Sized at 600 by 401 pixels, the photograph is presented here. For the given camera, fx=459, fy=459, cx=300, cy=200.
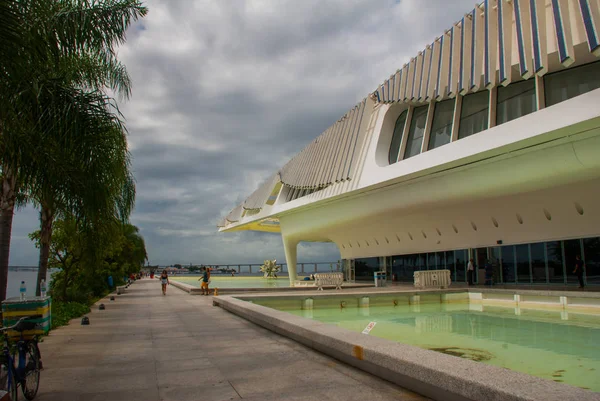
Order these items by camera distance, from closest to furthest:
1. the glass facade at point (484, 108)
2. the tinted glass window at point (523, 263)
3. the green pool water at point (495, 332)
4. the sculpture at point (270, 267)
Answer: the green pool water at point (495, 332) → the glass facade at point (484, 108) → the tinted glass window at point (523, 263) → the sculpture at point (270, 267)

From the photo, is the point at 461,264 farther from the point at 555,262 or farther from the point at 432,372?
the point at 432,372

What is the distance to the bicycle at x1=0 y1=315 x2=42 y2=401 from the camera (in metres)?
4.36

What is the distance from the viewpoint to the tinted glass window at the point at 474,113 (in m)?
16.8

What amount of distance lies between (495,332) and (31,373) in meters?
9.09

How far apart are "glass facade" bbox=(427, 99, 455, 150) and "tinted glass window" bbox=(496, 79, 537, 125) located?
7.63 ft

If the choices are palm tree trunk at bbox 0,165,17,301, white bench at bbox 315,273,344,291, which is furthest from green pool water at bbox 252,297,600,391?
palm tree trunk at bbox 0,165,17,301

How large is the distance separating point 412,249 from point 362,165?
6558 millimetres

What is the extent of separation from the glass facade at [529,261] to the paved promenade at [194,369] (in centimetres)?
1370

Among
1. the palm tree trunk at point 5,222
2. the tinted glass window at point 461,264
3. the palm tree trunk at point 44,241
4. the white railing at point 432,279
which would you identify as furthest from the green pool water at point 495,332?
the palm tree trunk at point 5,222

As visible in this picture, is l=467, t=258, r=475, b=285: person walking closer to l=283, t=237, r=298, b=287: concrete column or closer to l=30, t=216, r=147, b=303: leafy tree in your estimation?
l=30, t=216, r=147, b=303: leafy tree

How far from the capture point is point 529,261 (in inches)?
758

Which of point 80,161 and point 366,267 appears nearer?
point 80,161

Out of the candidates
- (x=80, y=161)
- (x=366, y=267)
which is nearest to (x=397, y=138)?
(x=366, y=267)

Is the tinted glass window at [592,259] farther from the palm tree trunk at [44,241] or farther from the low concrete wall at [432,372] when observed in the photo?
the palm tree trunk at [44,241]
